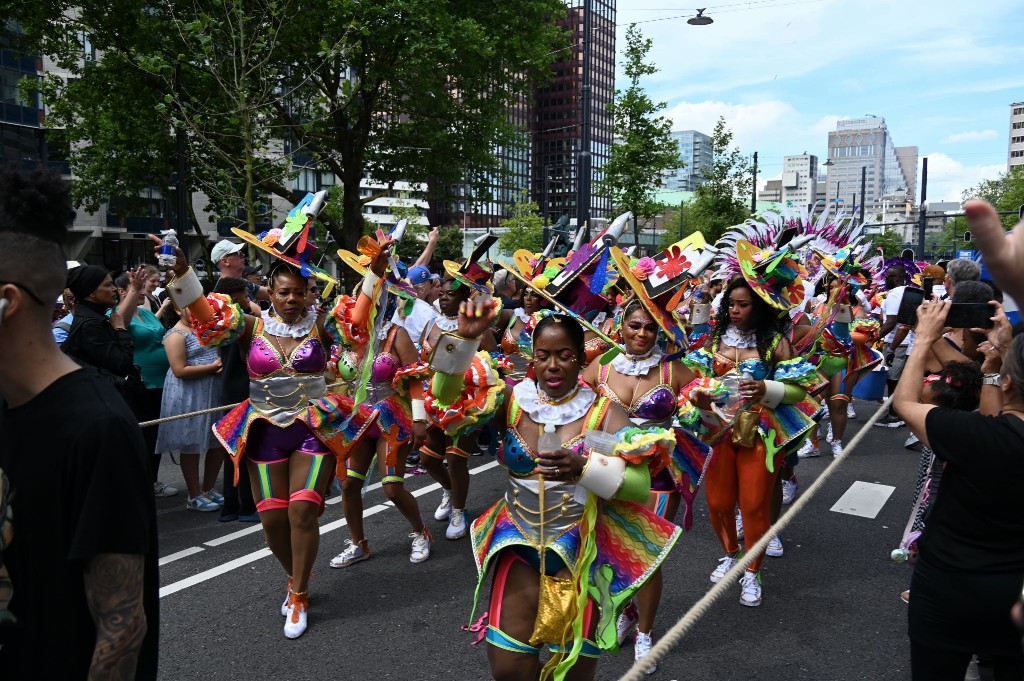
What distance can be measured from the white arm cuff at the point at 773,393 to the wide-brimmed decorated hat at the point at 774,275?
509mm

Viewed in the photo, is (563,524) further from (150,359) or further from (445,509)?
(150,359)

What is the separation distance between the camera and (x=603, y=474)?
276cm

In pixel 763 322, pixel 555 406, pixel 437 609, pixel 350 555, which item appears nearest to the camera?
pixel 555 406

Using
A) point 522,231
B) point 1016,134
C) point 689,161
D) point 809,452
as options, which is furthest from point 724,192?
point 689,161

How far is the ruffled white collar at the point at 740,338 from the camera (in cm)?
474

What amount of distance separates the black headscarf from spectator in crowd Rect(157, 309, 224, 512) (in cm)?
85

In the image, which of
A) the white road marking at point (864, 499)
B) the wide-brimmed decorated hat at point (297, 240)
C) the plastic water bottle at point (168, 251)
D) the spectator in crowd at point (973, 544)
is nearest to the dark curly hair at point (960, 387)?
the spectator in crowd at point (973, 544)

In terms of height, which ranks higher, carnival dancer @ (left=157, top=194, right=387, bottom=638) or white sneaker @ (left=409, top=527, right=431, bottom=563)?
carnival dancer @ (left=157, top=194, right=387, bottom=638)

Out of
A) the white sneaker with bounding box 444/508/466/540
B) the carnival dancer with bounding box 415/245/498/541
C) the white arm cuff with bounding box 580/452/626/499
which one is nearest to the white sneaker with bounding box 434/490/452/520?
the carnival dancer with bounding box 415/245/498/541

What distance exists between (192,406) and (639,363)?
3977 mm

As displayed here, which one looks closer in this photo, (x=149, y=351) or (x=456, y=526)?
(x=456, y=526)

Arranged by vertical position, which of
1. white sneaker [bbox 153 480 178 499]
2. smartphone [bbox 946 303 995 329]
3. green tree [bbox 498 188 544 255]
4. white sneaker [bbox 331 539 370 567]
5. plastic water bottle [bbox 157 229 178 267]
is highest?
green tree [bbox 498 188 544 255]

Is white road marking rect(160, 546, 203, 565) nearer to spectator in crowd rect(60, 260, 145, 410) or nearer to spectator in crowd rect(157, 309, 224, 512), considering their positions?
spectator in crowd rect(157, 309, 224, 512)

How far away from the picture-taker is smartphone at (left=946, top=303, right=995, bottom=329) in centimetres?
321
